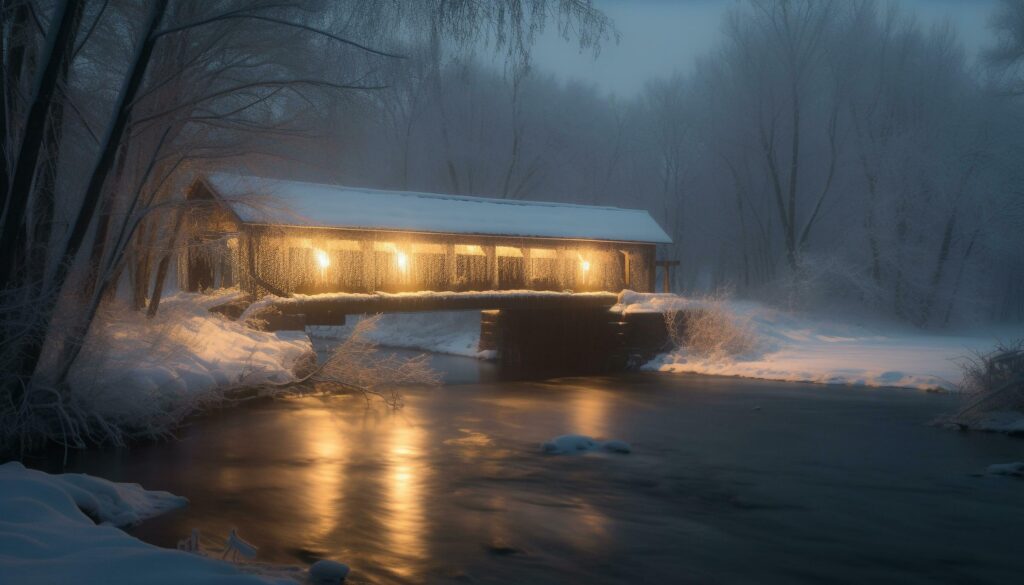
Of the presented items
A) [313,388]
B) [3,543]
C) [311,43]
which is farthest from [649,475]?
[311,43]

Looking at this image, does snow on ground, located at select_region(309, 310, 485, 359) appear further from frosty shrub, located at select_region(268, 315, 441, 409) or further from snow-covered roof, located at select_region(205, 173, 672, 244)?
frosty shrub, located at select_region(268, 315, 441, 409)

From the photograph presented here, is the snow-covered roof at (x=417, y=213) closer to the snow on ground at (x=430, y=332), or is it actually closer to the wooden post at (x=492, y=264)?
the wooden post at (x=492, y=264)

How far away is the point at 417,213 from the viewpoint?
1091 inches

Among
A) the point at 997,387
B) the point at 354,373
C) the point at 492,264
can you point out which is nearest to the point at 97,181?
the point at 354,373

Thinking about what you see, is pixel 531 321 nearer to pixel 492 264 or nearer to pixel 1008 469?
pixel 492 264

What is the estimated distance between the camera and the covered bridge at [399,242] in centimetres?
2350

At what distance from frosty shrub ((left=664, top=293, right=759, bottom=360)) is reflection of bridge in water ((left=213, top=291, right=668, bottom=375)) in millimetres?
590

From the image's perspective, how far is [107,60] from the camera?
667 inches

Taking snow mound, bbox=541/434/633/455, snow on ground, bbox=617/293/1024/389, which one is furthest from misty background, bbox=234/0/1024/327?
snow mound, bbox=541/434/633/455

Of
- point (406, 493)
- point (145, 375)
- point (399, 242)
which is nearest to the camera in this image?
point (406, 493)

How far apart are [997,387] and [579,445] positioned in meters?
7.52

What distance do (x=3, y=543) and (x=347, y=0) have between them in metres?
6.09

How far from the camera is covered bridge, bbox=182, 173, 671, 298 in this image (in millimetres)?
23500

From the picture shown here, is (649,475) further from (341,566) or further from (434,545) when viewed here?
(341,566)
